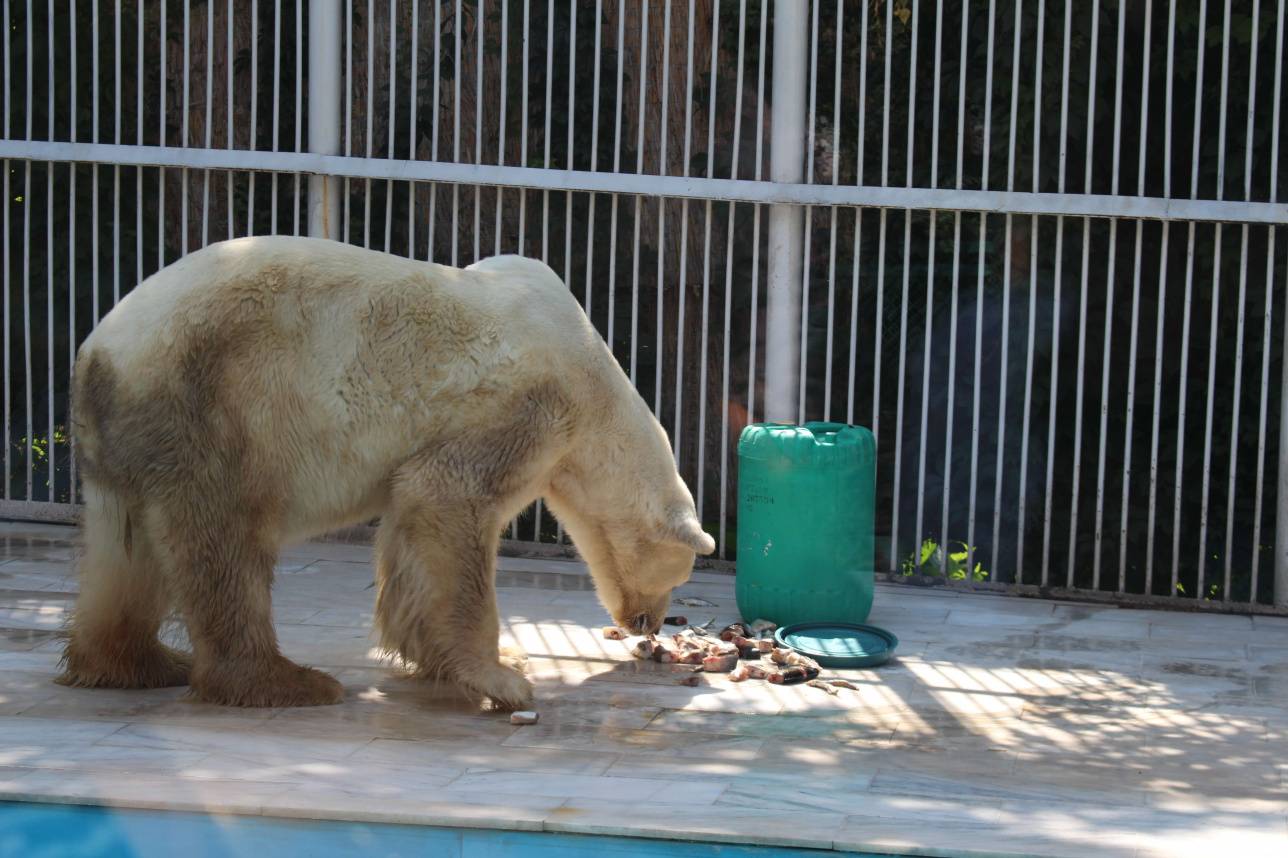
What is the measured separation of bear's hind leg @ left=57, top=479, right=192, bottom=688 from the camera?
5.46 m

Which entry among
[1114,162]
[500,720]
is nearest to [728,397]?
[1114,162]

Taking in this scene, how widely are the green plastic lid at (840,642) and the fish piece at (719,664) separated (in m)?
0.31

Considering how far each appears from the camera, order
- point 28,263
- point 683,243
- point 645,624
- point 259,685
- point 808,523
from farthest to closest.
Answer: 1. point 28,263
2. point 683,243
3. point 808,523
4. point 645,624
5. point 259,685

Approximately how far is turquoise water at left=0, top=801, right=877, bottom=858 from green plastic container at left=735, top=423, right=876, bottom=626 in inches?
116

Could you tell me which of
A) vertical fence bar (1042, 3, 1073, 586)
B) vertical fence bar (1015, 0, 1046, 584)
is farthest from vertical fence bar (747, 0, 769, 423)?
vertical fence bar (1042, 3, 1073, 586)

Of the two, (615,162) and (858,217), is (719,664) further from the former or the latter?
(615,162)

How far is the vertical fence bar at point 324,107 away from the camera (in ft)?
27.6

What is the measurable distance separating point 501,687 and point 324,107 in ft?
13.2

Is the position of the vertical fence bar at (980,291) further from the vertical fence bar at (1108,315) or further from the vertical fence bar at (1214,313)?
the vertical fence bar at (1214,313)

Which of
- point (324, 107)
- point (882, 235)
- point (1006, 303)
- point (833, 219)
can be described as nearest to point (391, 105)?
point (324, 107)

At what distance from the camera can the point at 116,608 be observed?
5.61m

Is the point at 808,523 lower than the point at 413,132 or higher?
lower

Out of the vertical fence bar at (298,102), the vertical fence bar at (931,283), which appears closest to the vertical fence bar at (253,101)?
the vertical fence bar at (298,102)

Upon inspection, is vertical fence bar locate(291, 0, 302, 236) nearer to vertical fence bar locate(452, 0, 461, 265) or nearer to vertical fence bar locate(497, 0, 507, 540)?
vertical fence bar locate(452, 0, 461, 265)
